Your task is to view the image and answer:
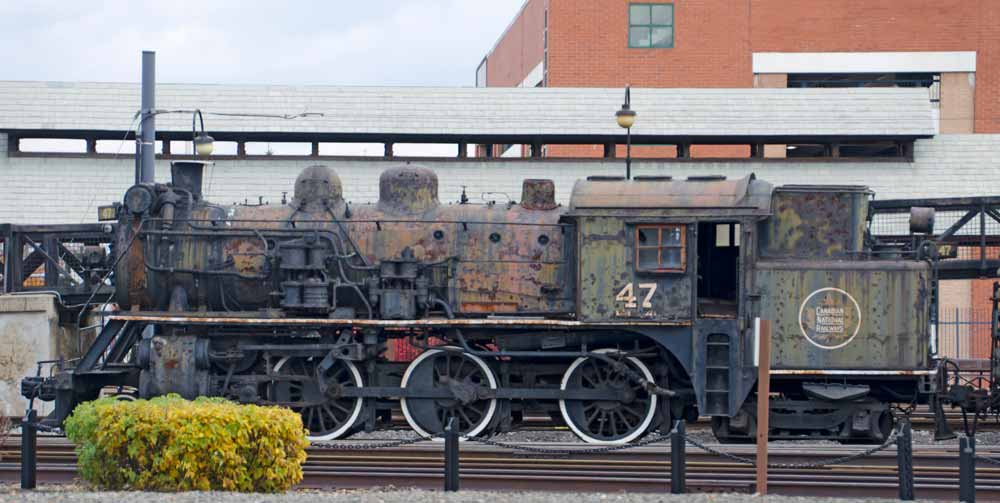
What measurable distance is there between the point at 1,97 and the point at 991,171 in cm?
2244

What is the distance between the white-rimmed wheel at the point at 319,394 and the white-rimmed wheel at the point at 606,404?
114 inches

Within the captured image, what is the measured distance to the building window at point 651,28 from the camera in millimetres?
37469

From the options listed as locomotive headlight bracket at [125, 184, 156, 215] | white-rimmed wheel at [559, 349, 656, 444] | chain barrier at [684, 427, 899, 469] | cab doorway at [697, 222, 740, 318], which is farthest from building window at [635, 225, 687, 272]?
locomotive headlight bracket at [125, 184, 156, 215]

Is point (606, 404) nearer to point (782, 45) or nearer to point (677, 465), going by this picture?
point (677, 465)

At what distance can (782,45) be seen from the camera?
37.8 metres

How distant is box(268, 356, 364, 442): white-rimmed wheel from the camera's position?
58.5 ft

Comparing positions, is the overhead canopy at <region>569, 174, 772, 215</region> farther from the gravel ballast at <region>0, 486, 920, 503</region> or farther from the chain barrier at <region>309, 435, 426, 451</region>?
the gravel ballast at <region>0, 486, 920, 503</region>

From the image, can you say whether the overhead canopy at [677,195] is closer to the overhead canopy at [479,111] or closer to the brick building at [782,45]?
the overhead canopy at [479,111]

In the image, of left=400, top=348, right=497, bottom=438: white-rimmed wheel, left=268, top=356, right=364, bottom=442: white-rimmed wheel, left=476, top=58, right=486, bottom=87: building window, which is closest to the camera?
left=400, top=348, right=497, bottom=438: white-rimmed wheel

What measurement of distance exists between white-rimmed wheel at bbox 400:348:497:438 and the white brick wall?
1118 cm

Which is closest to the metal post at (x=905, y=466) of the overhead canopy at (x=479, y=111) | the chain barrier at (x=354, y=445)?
the chain barrier at (x=354, y=445)

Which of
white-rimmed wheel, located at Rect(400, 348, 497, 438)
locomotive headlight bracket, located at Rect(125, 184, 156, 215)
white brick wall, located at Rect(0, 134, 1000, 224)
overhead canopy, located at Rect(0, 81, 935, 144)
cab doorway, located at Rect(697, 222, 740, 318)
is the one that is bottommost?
white-rimmed wheel, located at Rect(400, 348, 497, 438)

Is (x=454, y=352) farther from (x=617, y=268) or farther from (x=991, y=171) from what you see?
(x=991, y=171)

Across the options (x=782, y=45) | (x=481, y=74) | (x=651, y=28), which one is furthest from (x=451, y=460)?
(x=481, y=74)
